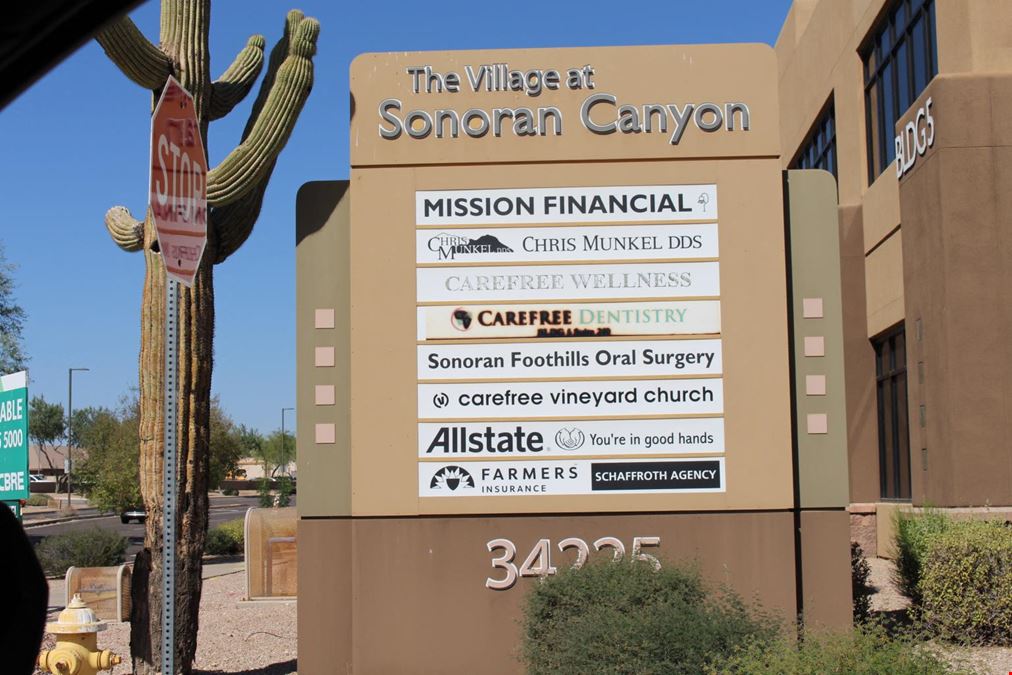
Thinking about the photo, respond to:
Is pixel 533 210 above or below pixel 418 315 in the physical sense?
above

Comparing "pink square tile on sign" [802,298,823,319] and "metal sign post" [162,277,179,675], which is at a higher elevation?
"pink square tile on sign" [802,298,823,319]

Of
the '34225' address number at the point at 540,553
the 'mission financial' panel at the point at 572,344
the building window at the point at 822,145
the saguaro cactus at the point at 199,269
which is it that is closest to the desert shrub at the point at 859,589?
the '34225' address number at the point at 540,553

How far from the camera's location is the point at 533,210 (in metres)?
9.55

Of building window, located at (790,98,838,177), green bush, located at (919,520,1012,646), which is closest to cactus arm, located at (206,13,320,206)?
green bush, located at (919,520,1012,646)

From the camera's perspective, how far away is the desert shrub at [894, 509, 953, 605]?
42.2 feet

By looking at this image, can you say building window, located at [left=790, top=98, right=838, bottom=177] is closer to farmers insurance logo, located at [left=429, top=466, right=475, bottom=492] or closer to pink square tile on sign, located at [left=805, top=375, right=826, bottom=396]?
pink square tile on sign, located at [left=805, top=375, right=826, bottom=396]

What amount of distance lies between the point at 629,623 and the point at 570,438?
9.18 feet

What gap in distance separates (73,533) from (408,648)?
16001 millimetres

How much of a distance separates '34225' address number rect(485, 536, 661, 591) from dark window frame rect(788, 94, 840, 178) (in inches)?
744

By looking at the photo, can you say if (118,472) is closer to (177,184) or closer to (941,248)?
(941,248)

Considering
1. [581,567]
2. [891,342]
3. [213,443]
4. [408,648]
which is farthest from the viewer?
[213,443]

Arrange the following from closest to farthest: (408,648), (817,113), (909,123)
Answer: (408,648) → (909,123) → (817,113)

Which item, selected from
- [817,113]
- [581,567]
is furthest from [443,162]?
[817,113]

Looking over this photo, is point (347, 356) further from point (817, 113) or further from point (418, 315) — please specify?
point (817, 113)
